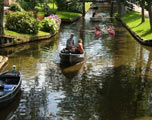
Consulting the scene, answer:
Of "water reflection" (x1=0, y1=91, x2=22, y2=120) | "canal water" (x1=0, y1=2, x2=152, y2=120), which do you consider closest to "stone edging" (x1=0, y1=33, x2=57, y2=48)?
A: "canal water" (x1=0, y1=2, x2=152, y2=120)

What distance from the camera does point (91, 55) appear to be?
1236 inches

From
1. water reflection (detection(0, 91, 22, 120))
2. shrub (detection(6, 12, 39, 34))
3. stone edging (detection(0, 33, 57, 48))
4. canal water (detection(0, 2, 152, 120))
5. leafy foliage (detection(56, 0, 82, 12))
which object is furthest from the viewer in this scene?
leafy foliage (detection(56, 0, 82, 12))

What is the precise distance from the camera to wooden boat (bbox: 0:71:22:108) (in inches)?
683

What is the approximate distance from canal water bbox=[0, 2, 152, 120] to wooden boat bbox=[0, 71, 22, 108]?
1.73ft

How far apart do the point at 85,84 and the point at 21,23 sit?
19.0 m

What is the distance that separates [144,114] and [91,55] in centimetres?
1478

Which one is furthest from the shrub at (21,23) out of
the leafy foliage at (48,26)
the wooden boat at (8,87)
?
the wooden boat at (8,87)

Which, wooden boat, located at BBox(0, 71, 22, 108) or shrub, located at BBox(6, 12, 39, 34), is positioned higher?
shrub, located at BBox(6, 12, 39, 34)

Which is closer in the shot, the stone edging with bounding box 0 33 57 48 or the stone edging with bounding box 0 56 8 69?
the stone edging with bounding box 0 56 8 69

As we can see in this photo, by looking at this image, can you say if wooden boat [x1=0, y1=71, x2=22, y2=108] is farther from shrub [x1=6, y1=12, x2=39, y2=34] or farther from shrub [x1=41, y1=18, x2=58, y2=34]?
shrub [x1=41, y1=18, x2=58, y2=34]

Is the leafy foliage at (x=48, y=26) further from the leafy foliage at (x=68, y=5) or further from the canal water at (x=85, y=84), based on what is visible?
the leafy foliage at (x=68, y=5)

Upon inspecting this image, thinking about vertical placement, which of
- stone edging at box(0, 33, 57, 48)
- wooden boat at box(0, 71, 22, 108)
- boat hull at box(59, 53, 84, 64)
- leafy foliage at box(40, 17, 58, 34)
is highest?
leafy foliage at box(40, 17, 58, 34)

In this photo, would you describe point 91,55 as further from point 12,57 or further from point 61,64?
point 12,57

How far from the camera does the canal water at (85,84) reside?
1727 centimetres
